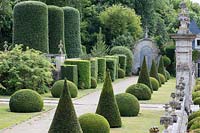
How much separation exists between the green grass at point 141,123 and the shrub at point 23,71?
→ 10.2 meters

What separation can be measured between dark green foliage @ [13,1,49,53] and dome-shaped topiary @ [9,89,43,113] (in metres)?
15.3

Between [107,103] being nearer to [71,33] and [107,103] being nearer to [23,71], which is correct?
[23,71]

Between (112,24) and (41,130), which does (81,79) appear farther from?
(112,24)

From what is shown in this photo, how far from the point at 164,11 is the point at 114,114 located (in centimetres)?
6390

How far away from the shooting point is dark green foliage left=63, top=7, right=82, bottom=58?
4978 cm

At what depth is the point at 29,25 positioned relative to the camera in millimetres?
40188

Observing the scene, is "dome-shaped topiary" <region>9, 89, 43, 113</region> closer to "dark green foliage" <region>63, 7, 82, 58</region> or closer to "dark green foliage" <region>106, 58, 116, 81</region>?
"dark green foliage" <region>63, 7, 82, 58</region>

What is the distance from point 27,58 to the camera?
34406 mm

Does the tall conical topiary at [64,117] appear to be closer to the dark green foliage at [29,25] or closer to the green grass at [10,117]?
the green grass at [10,117]

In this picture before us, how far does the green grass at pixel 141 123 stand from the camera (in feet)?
65.1

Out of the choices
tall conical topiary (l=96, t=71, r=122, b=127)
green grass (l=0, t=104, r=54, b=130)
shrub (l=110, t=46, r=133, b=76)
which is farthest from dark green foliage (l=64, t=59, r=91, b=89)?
shrub (l=110, t=46, r=133, b=76)

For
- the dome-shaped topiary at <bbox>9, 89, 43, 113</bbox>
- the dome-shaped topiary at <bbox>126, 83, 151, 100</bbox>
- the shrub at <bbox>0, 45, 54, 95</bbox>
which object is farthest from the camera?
the shrub at <bbox>0, 45, 54, 95</bbox>

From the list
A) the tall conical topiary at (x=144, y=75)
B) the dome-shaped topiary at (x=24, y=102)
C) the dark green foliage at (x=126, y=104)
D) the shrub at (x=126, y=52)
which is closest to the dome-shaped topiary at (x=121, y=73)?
the shrub at (x=126, y=52)

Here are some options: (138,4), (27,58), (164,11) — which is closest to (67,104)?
(27,58)
